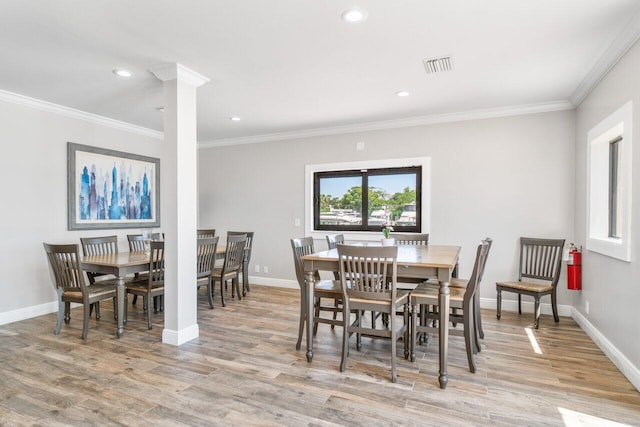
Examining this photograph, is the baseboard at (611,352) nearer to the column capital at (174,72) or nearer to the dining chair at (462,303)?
the dining chair at (462,303)

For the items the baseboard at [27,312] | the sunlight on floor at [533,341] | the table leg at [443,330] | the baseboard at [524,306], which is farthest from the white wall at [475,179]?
the baseboard at [27,312]

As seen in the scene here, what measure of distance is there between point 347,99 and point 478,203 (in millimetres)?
2194

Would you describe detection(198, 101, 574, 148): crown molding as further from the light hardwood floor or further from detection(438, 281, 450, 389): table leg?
detection(438, 281, 450, 389): table leg

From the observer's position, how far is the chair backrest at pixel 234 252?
4887 mm

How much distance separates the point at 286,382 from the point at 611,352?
8.88ft

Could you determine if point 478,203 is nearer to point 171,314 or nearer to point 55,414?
point 171,314

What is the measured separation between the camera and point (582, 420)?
2197 mm

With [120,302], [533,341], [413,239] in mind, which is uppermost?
[413,239]

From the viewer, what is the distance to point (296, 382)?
8.84ft

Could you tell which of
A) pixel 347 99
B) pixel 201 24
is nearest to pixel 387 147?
pixel 347 99

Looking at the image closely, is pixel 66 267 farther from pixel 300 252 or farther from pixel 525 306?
pixel 525 306

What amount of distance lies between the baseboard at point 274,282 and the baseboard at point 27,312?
2.83 meters

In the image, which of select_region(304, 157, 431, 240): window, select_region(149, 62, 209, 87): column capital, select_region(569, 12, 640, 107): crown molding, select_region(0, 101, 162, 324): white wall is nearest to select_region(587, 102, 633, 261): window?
→ select_region(569, 12, 640, 107): crown molding

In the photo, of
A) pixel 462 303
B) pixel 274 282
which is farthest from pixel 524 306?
pixel 274 282
